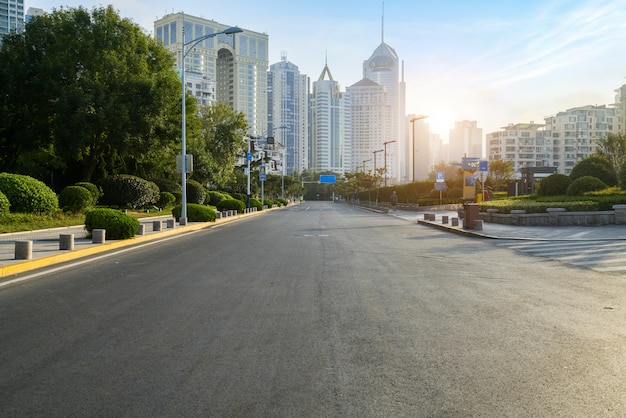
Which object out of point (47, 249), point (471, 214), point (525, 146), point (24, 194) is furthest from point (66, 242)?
point (525, 146)

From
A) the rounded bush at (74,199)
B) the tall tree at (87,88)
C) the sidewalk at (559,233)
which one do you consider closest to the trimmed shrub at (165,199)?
the tall tree at (87,88)

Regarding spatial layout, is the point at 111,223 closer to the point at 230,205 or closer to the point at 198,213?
the point at 198,213

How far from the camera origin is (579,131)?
149 m

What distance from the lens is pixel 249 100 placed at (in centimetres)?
18250

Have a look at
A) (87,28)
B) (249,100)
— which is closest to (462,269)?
(87,28)

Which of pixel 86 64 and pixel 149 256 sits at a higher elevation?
pixel 86 64

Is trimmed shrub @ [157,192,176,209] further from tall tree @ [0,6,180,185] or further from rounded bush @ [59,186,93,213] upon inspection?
rounded bush @ [59,186,93,213]

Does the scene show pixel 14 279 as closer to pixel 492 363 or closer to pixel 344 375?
pixel 344 375

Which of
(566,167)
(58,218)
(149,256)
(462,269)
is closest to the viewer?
(462,269)

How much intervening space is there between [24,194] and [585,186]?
29.2 meters

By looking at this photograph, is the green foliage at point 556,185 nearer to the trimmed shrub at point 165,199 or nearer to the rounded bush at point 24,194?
the trimmed shrub at point 165,199

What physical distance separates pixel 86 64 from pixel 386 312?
102ft

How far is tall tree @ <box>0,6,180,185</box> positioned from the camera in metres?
30.7

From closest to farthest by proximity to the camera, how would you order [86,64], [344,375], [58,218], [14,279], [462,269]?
[344,375] < [14,279] < [462,269] < [58,218] < [86,64]
